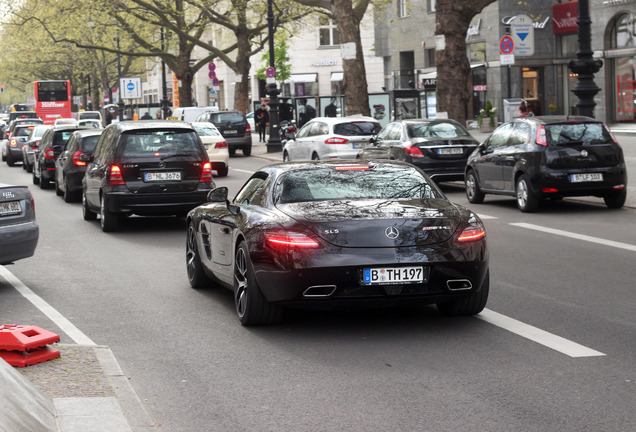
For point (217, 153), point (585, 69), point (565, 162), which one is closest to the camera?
point (565, 162)

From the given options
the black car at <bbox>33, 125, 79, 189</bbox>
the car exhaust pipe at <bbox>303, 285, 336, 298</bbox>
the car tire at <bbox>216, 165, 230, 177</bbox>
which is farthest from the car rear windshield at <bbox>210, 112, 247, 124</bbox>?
the car exhaust pipe at <bbox>303, 285, 336, 298</bbox>

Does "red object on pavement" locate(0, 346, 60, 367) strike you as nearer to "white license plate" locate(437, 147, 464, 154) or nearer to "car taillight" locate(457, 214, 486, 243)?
"car taillight" locate(457, 214, 486, 243)

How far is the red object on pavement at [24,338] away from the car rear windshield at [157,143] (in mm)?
9067

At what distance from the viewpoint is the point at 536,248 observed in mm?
12969

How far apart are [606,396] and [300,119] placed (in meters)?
46.2

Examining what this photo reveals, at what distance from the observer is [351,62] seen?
116ft

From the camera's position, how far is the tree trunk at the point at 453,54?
2728 cm

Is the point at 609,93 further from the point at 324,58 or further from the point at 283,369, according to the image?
the point at 324,58

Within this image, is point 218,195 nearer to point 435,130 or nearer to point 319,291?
point 319,291

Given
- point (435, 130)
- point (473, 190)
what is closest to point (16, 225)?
point (473, 190)

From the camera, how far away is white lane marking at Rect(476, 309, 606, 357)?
7.22 metres

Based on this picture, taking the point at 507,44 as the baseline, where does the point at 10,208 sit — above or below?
below

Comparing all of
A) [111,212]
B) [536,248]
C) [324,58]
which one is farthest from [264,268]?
[324,58]

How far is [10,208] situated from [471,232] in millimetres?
4835
